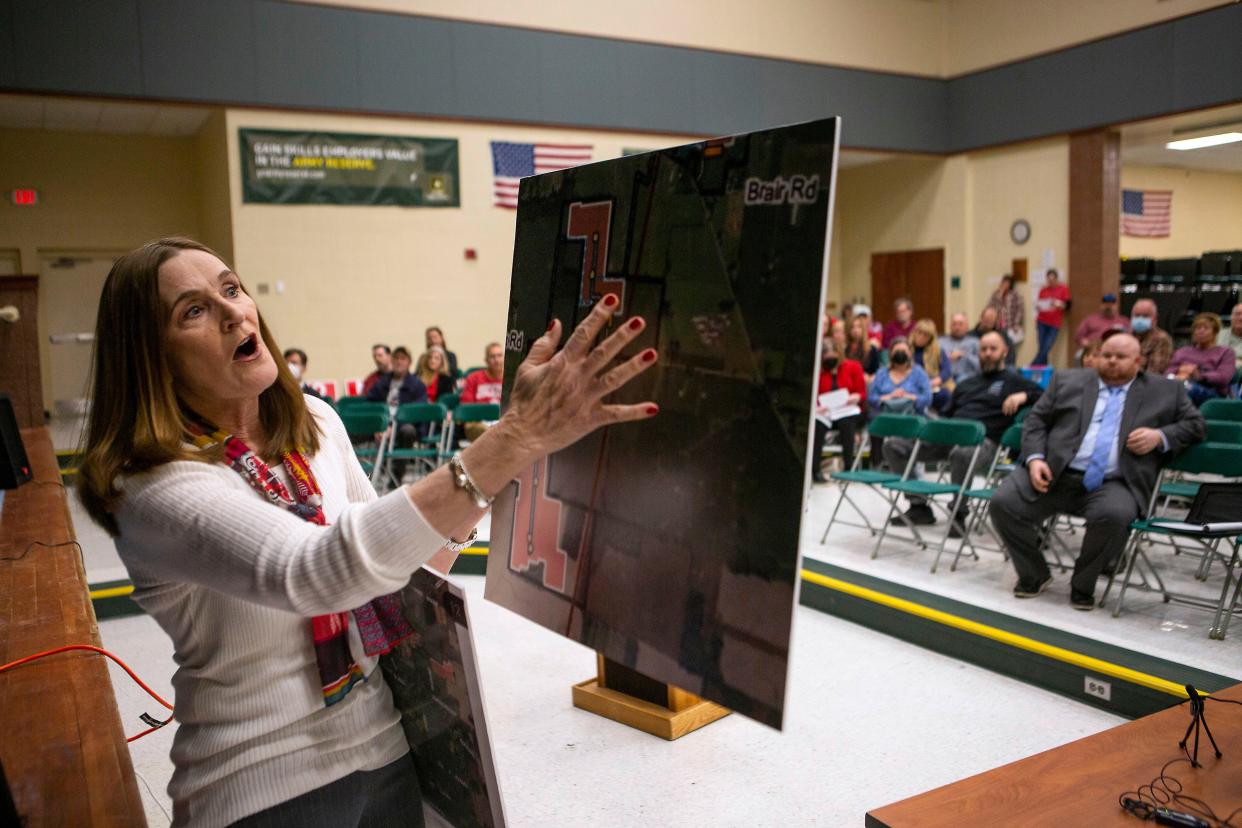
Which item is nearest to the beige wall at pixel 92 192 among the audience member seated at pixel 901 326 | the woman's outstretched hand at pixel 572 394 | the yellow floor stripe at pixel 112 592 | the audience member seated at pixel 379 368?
the audience member seated at pixel 379 368

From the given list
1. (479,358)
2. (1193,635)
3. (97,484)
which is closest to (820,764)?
(1193,635)

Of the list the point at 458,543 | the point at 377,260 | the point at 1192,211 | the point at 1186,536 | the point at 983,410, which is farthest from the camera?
the point at 1192,211

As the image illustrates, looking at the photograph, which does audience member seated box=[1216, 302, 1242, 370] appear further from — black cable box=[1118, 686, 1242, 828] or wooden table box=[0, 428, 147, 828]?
wooden table box=[0, 428, 147, 828]

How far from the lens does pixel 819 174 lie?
45.9 inches

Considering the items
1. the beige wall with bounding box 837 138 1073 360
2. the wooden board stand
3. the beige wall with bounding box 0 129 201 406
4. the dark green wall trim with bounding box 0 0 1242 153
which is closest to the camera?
the wooden board stand

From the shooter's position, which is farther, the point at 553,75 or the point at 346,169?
the point at 553,75

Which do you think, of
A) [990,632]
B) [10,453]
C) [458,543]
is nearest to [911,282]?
[990,632]

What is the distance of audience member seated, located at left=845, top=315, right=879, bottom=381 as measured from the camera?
10.9 meters

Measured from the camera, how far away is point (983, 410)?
7438 millimetres

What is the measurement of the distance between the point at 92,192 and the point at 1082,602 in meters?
14.4

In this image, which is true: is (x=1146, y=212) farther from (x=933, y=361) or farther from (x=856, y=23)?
(x=933, y=361)

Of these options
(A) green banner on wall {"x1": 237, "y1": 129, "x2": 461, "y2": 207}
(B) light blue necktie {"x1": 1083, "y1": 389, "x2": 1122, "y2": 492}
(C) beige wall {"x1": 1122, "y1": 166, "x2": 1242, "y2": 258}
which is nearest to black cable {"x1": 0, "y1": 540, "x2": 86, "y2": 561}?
(B) light blue necktie {"x1": 1083, "y1": 389, "x2": 1122, "y2": 492}

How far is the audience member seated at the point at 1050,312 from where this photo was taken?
14297 millimetres

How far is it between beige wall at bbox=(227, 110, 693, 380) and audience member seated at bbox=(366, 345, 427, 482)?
223 centimetres
